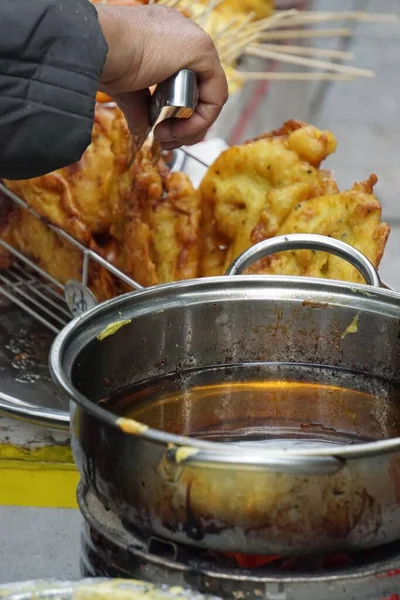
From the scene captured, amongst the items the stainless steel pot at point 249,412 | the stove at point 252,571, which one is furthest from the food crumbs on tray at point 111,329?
the stove at point 252,571

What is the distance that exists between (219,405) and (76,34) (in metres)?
0.70

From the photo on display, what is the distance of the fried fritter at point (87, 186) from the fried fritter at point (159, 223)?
64 millimetres

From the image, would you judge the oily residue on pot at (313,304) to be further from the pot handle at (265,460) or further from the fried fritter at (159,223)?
the fried fritter at (159,223)

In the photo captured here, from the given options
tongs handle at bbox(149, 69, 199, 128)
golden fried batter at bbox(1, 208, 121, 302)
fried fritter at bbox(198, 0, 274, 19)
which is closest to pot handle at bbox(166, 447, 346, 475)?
tongs handle at bbox(149, 69, 199, 128)

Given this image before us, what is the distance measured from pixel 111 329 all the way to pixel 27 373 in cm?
94

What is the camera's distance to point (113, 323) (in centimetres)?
145

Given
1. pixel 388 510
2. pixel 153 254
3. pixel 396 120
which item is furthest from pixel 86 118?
pixel 396 120

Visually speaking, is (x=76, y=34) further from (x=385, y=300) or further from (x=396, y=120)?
(x=396, y=120)

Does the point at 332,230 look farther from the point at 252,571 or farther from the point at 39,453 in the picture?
the point at 252,571

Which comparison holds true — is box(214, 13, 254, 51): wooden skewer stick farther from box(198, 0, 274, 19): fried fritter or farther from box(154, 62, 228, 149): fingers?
box(198, 0, 274, 19): fried fritter

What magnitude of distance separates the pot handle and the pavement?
1118mm

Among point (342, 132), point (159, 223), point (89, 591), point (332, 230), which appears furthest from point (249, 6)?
point (89, 591)

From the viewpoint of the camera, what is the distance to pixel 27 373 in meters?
2.32

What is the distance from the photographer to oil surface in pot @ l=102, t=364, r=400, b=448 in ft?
4.83
